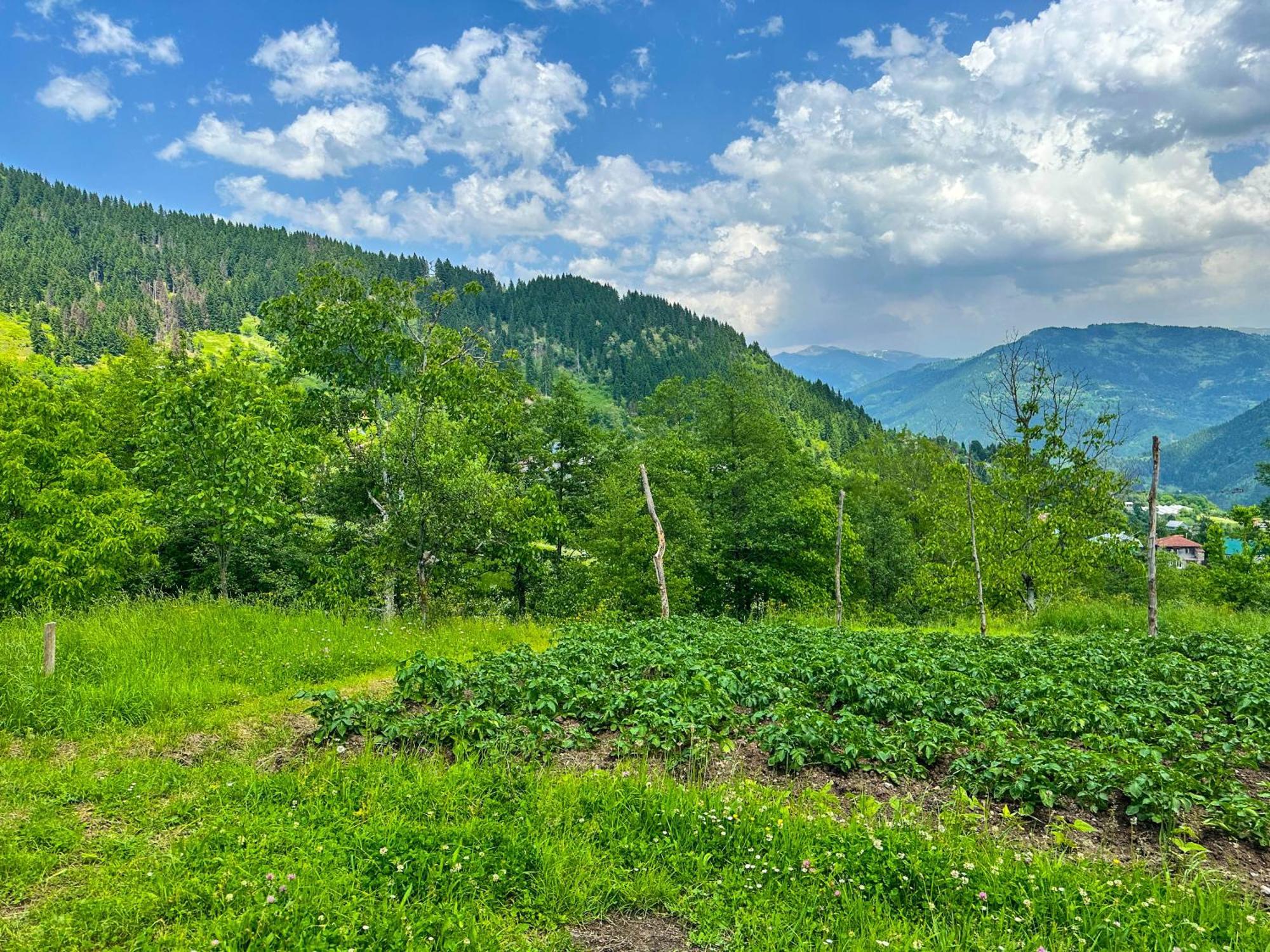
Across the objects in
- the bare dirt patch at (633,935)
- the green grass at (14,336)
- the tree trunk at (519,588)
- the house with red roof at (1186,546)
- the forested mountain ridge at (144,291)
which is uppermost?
the forested mountain ridge at (144,291)

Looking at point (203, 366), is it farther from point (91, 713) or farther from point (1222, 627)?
point (1222, 627)

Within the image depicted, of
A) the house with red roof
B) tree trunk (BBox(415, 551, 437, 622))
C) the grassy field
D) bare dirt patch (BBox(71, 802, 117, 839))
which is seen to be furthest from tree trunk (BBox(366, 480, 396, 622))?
the house with red roof

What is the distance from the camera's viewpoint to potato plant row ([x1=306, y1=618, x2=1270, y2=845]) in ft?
20.0

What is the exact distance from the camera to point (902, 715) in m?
8.32

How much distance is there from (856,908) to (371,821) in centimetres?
396

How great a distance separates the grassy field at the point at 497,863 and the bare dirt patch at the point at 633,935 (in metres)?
0.08

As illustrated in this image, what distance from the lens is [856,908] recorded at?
4320mm

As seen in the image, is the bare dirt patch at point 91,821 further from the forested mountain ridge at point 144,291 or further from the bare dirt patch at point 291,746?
the forested mountain ridge at point 144,291

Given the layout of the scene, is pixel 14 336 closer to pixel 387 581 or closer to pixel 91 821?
pixel 387 581

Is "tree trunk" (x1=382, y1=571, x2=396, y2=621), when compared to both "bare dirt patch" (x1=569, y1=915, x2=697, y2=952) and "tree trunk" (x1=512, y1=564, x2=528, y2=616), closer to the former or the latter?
"tree trunk" (x1=512, y1=564, x2=528, y2=616)

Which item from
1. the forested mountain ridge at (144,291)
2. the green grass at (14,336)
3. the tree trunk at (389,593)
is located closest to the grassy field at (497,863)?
the tree trunk at (389,593)

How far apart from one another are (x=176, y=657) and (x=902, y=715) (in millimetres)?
11419

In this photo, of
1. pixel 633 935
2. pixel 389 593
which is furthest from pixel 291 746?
pixel 389 593

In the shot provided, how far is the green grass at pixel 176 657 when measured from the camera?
7918mm
